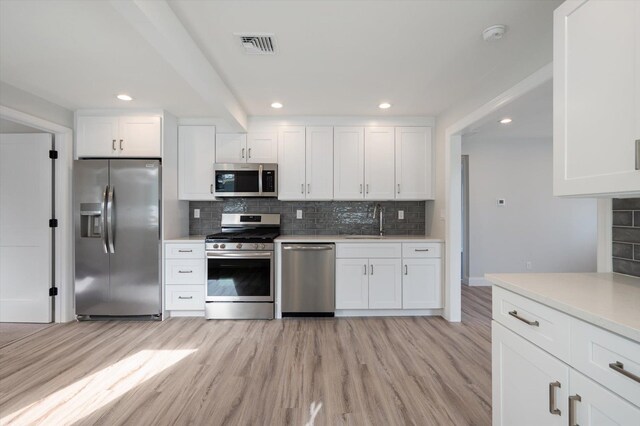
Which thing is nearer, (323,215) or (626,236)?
(626,236)

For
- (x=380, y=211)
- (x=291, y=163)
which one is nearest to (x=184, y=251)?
(x=291, y=163)

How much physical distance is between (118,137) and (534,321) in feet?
13.3

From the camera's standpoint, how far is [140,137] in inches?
131

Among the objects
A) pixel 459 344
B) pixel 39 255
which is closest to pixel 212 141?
pixel 39 255

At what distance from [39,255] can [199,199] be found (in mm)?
1777

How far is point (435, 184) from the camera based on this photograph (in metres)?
3.67

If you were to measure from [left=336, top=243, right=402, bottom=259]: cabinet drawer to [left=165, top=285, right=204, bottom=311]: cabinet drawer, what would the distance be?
1.68 metres

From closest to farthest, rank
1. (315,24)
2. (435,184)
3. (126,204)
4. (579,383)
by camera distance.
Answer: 1. (579,383)
2. (315,24)
3. (126,204)
4. (435,184)

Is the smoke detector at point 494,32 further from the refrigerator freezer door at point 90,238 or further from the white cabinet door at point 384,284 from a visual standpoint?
the refrigerator freezer door at point 90,238

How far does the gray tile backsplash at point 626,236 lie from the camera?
54.5 inches

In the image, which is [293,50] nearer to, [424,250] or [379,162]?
Answer: [379,162]

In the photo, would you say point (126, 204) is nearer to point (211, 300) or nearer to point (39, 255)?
point (39, 255)

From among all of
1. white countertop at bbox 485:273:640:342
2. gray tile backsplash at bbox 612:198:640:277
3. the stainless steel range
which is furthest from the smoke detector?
the stainless steel range

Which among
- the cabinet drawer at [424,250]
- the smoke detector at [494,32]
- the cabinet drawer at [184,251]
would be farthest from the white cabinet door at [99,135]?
the smoke detector at [494,32]
